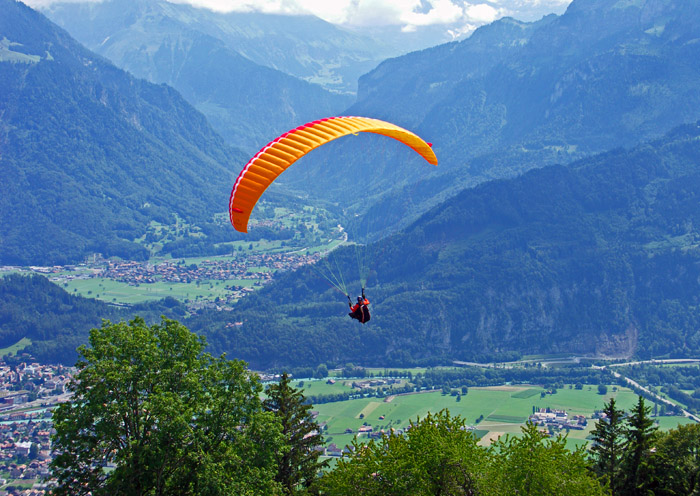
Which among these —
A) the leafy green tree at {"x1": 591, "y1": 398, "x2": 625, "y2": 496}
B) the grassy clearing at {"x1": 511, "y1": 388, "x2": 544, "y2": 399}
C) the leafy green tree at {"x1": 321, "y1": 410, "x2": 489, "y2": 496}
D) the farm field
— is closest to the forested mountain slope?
the grassy clearing at {"x1": 511, "y1": 388, "x2": 544, "y2": 399}

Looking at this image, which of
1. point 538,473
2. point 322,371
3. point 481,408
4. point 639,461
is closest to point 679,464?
point 639,461

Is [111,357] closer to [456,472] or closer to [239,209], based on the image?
[239,209]

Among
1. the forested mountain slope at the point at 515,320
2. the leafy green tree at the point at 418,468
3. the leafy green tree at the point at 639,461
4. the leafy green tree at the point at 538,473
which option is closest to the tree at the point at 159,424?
the leafy green tree at the point at 418,468

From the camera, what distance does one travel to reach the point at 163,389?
33.4 metres

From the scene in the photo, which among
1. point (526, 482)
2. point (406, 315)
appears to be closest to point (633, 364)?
point (406, 315)

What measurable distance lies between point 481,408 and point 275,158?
103388 millimetres

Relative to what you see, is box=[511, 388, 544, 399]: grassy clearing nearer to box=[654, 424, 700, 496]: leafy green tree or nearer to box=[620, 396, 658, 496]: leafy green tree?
box=[654, 424, 700, 496]: leafy green tree

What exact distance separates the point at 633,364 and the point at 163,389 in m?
142

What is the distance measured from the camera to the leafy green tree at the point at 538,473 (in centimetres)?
3153

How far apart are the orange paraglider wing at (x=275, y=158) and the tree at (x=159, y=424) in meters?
6.26

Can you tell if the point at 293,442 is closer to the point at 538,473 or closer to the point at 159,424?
the point at 159,424

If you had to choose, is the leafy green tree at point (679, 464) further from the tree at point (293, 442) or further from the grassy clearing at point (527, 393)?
the grassy clearing at point (527, 393)

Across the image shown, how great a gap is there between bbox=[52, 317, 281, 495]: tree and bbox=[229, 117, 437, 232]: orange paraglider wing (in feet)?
20.5

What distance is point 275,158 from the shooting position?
36.5 meters
